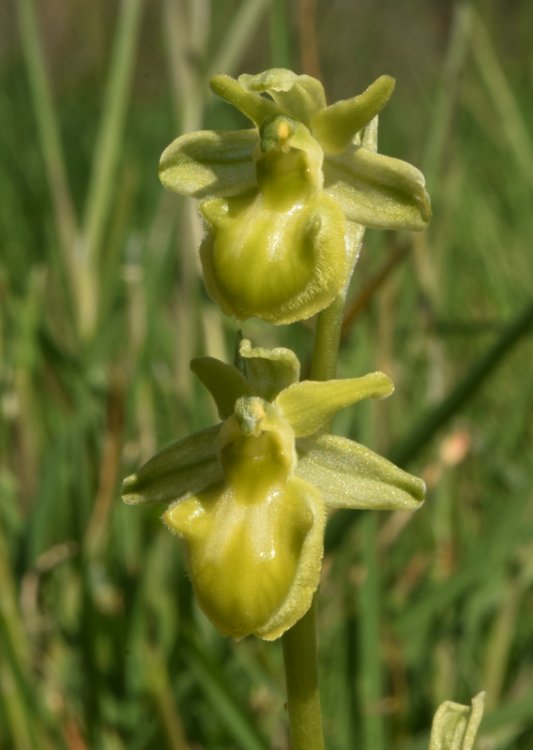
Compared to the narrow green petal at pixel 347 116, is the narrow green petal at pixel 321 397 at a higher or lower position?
lower

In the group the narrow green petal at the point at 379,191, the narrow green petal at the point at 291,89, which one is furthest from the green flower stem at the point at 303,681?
the narrow green petal at the point at 291,89

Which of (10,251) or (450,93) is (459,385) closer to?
(450,93)

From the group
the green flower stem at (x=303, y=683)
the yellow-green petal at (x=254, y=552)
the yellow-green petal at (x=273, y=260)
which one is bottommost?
the green flower stem at (x=303, y=683)

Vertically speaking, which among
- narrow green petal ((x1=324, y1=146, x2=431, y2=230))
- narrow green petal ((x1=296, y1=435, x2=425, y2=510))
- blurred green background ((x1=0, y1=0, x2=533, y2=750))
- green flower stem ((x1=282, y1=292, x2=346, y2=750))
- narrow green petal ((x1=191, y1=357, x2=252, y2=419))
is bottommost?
→ blurred green background ((x1=0, y1=0, x2=533, y2=750))

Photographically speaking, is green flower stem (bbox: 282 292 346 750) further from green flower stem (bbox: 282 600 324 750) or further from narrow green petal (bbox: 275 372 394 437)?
narrow green petal (bbox: 275 372 394 437)

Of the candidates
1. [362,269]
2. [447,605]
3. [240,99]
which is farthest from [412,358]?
[240,99]

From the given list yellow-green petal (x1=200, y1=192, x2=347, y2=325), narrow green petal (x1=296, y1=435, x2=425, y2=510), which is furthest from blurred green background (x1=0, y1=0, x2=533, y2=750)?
yellow-green petal (x1=200, y1=192, x2=347, y2=325)

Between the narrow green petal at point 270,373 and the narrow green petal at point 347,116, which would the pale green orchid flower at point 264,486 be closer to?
the narrow green petal at point 270,373
